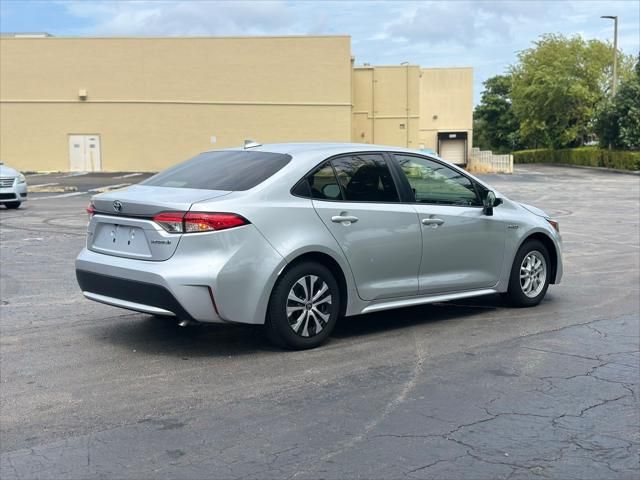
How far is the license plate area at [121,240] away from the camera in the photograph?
19.6 feet

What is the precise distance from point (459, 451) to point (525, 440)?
45 centimetres

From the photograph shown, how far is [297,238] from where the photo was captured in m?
6.11

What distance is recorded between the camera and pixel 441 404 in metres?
5.06

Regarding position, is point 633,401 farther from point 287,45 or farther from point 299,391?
point 287,45

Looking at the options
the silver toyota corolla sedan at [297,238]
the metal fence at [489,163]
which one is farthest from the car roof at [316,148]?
the metal fence at [489,163]

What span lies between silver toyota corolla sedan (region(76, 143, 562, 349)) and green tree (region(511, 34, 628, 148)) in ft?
205

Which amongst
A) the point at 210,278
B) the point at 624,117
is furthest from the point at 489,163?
the point at 210,278

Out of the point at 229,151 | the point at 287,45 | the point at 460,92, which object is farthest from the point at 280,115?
the point at 229,151

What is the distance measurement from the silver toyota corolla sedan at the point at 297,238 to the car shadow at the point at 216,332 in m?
0.37

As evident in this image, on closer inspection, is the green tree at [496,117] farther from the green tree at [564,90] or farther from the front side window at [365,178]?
the front side window at [365,178]

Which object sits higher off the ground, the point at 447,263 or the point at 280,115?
the point at 280,115

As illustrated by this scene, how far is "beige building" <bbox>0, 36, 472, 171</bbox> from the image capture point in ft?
146

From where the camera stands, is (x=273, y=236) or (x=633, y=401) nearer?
(x=633, y=401)

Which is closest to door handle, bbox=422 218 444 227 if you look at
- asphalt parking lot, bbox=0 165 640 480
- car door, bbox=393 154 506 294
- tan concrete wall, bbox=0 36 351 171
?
car door, bbox=393 154 506 294
